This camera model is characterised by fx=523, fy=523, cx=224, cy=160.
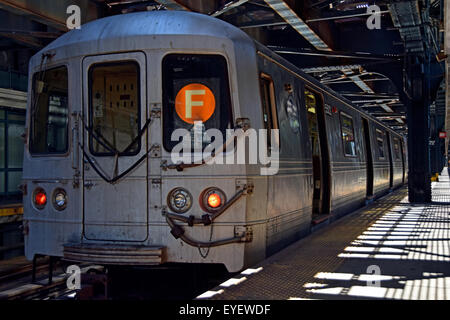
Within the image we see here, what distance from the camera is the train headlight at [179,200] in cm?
517

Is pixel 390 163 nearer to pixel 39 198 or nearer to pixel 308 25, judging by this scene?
pixel 308 25

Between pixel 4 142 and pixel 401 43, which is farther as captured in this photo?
pixel 4 142

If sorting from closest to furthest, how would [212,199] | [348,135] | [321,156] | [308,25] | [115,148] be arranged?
[212,199]
[115,148]
[321,156]
[348,135]
[308,25]

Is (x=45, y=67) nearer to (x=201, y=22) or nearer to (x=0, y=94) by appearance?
(x=201, y=22)

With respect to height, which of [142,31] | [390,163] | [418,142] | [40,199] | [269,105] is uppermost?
[142,31]

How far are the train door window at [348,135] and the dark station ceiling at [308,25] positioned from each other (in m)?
2.18

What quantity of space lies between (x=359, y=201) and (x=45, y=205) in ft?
28.5

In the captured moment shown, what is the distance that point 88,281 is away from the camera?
203 inches

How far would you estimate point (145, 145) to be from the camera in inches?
208

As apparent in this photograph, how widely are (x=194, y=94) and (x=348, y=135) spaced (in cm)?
667

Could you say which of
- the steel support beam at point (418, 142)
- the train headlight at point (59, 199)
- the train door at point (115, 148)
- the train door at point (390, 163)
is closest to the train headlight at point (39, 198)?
the train headlight at point (59, 199)

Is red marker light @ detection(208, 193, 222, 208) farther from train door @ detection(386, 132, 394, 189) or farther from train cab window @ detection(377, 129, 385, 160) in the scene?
train door @ detection(386, 132, 394, 189)

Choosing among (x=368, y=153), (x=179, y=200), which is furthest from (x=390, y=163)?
(x=179, y=200)
